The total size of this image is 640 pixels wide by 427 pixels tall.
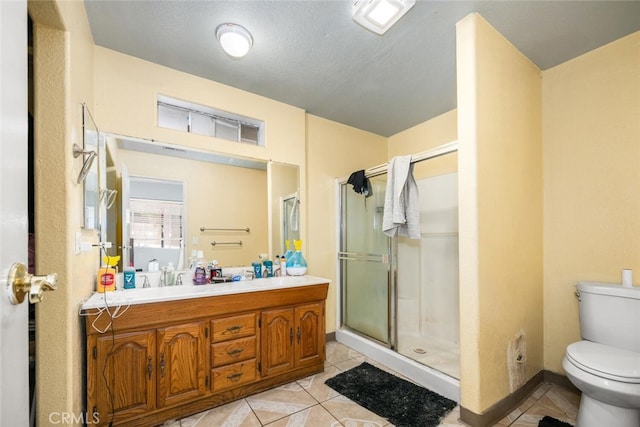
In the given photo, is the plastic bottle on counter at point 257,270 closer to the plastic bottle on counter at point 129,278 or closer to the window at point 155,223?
the window at point 155,223

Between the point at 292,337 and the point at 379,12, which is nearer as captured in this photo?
the point at 379,12

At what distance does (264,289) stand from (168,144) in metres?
1.36

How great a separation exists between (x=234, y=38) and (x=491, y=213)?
1965mm

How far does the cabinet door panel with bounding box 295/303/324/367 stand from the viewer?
2.16 m

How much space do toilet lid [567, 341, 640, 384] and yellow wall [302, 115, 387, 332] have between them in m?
1.97

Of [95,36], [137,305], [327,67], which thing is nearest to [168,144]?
[95,36]

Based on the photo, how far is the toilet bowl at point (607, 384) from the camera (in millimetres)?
1329

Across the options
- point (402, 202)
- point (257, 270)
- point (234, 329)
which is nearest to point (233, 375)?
point (234, 329)

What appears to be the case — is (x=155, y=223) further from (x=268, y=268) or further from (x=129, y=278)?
→ (x=268, y=268)

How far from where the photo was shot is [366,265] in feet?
9.46

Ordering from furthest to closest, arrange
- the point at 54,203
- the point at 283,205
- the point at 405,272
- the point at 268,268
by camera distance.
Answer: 1. the point at 405,272
2. the point at 283,205
3. the point at 268,268
4. the point at 54,203

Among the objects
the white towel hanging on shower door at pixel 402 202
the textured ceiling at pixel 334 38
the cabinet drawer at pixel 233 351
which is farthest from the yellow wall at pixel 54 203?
the white towel hanging on shower door at pixel 402 202

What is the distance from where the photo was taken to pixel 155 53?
1986 mm

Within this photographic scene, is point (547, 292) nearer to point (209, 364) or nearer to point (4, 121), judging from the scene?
point (209, 364)
